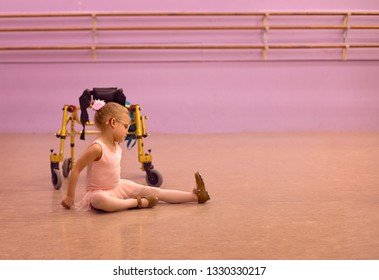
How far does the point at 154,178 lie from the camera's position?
11.9ft

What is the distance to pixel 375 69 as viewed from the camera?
707 cm

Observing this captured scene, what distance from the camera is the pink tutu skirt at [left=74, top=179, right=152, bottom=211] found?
9.62 ft

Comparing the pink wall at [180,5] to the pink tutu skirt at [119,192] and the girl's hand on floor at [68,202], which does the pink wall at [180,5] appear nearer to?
the pink tutu skirt at [119,192]

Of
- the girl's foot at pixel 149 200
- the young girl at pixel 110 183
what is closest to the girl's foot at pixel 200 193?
the young girl at pixel 110 183

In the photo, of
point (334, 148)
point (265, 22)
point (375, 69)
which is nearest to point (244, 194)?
point (334, 148)

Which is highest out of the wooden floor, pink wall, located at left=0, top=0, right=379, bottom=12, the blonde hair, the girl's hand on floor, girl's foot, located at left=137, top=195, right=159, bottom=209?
pink wall, located at left=0, top=0, right=379, bottom=12

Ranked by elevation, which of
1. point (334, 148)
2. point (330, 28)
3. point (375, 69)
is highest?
point (330, 28)

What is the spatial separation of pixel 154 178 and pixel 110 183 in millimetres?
682

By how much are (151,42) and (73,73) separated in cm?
98

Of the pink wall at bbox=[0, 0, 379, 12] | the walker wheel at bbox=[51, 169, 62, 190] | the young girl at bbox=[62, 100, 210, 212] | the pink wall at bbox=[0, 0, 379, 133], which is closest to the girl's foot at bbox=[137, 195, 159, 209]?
the young girl at bbox=[62, 100, 210, 212]

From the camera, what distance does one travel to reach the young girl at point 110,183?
113 inches

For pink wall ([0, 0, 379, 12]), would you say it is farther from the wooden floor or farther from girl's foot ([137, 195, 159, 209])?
girl's foot ([137, 195, 159, 209])

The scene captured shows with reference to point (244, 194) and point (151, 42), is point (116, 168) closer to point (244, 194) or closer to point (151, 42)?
point (244, 194)
